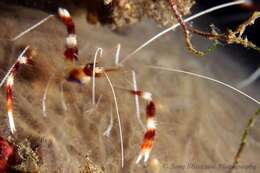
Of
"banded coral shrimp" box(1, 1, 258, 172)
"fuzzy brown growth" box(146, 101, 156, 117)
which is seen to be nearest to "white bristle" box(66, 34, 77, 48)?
"banded coral shrimp" box(1, 1, 258, 172)

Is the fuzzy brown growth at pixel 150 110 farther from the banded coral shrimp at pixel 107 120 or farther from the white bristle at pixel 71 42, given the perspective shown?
the white bristle at pixel 71 42

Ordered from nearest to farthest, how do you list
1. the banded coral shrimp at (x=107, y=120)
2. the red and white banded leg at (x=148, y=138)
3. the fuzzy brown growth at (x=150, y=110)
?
the banded coral shrimp at (x=107, y=120)
the red and white banded leg at (x=148, y=138)
the fuzzy brown growth at (x=150, y=110)

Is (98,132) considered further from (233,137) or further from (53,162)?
(233,137)

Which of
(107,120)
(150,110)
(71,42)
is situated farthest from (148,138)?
(71,42)

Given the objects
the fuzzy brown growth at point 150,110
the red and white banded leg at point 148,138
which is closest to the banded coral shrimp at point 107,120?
the red and white banded leg at point 148,138

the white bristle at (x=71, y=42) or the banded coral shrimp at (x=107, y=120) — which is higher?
the white bristle at (x=71, y=42)

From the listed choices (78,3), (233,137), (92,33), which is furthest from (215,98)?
(78,3)

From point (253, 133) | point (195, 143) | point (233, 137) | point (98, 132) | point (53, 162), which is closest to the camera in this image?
point (53, 162)

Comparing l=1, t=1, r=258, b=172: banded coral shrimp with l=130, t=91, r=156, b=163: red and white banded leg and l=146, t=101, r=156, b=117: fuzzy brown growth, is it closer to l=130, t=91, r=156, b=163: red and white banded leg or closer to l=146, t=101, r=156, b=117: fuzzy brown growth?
l=130, t=91, r=156, b=163: red and white banded leg
